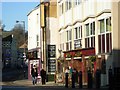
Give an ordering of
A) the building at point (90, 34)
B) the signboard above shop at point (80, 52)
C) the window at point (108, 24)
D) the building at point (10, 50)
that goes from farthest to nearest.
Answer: the building at point (10, 50)
the signboard above shop at point (80, 52)
the window at point (108, 24)
the building at point (90, 34)

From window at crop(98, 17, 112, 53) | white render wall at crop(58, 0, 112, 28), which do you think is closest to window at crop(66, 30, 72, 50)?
white render wall at crop(58, 0, 112, 28)

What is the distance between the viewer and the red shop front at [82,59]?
35.3 metres

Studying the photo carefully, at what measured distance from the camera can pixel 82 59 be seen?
38125 millimetres

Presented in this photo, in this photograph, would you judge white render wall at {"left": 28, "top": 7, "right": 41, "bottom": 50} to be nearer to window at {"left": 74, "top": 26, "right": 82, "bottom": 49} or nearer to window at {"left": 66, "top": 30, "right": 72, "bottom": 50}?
window at {"left": 66, "top": 30, "right": 72, "bottom": 50}

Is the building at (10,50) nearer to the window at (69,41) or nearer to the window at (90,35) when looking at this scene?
the window at (69,41)

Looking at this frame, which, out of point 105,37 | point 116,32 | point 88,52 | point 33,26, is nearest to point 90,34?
point 88,52

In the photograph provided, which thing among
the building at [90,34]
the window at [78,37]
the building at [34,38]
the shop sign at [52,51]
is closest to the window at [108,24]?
the building at [90,34]

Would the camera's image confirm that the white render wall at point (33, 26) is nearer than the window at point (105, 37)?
No

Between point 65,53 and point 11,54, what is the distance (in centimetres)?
6825

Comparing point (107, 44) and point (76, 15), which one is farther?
point (76, 15)

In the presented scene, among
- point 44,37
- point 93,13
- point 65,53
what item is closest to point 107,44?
point 93,13

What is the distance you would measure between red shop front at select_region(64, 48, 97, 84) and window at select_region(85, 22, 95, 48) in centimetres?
55

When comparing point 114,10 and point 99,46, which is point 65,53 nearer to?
point 99,46

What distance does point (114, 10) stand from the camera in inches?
1226
